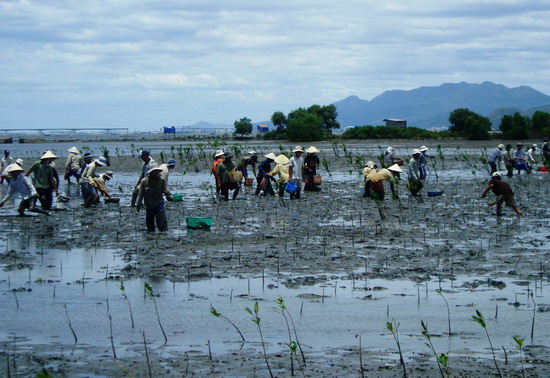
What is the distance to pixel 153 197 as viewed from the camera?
48.9ft

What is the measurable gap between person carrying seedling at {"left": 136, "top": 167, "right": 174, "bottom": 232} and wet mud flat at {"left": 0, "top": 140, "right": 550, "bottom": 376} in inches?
11.4

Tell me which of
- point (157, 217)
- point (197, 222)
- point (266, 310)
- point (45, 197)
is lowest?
point (266, 310)

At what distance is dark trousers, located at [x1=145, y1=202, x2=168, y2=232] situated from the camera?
15227 mm

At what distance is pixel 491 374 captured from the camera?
7027 millimetres

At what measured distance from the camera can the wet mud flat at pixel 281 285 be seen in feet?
25.1

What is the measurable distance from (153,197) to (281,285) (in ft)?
15.8

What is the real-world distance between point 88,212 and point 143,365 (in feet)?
40.7

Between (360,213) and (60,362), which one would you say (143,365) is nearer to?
(60,362)

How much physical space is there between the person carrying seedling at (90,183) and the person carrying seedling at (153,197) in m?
4.74

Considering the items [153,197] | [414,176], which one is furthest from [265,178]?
[153,197]

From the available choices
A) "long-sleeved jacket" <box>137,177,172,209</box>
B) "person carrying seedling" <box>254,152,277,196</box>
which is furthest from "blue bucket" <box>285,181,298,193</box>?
"long-sleeved jacket" <box>137,177,172,209</box>

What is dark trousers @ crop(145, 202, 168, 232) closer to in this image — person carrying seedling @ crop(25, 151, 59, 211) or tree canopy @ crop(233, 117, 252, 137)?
person carrying seedling @ crop(25, 151, 59, 211)

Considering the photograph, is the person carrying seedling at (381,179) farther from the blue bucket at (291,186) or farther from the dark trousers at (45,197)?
the dark trousers at (45,197)

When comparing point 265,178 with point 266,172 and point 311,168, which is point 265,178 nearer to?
point 266,172
